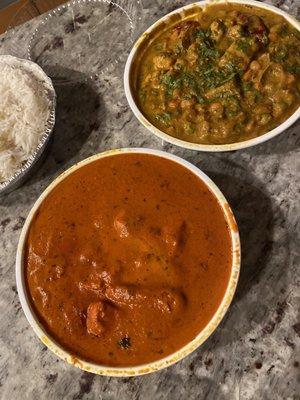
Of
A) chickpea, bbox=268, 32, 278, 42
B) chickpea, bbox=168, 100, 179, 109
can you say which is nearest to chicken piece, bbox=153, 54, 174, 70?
chickpea, bbox=168, 100, 179, 109

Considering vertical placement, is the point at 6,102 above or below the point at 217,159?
above

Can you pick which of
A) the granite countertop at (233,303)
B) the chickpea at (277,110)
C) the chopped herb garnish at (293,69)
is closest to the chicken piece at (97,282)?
the granite countertop at (233,303)

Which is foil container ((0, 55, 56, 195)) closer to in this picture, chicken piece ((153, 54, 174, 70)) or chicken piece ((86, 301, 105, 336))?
chicken piece ((153, 54, 174, 70))

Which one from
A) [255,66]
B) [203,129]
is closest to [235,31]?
[255,66]

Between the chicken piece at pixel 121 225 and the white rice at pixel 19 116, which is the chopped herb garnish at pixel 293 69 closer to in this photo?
the chicken piece at pixel 121 225

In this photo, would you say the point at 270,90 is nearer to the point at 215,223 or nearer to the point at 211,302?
the point at 215,223

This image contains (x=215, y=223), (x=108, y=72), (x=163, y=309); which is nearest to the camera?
(x=163, y=309)

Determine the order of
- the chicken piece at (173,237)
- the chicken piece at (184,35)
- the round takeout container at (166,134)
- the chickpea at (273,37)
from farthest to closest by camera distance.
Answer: the chicken piece at (184,35)
the chickpea at (273,37)
the round takeout container at (166,134)
the chicken piece at (173,237)

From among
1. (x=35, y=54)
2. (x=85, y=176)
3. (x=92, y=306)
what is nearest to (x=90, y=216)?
(x=85, y=176)
